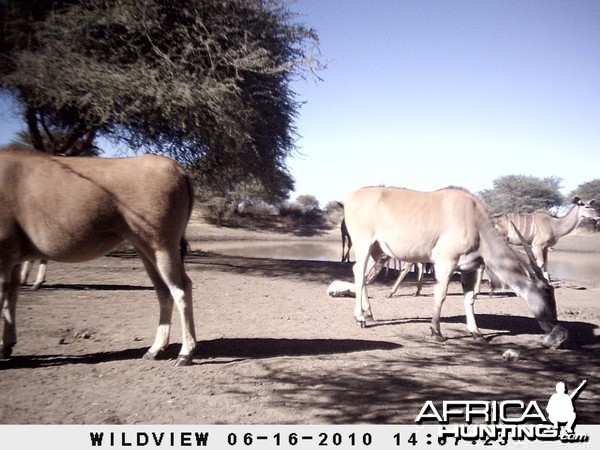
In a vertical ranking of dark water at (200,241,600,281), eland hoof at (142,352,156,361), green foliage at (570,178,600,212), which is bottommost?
dark water at (200,241,600,281)

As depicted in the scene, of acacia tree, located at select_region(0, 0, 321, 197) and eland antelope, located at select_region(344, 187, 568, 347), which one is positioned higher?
acacia tree, located at select_region(0, 0, 321, 197)

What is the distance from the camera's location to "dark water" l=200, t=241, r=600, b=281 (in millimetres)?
18594

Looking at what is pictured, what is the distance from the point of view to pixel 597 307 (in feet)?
29.4

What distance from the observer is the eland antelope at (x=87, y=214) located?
4020 millimetres

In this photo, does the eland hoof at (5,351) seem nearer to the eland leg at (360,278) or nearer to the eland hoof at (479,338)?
the eland leg at (360,278)

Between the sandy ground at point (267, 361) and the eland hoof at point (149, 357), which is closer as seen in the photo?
the sandy ground at point (267, 361)

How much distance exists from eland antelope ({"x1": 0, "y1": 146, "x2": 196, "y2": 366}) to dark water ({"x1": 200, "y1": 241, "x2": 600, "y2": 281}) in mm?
14518

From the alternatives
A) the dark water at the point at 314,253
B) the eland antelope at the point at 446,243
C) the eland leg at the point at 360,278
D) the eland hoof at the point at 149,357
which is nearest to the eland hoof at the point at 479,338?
the eland antelope at the point at 446,243

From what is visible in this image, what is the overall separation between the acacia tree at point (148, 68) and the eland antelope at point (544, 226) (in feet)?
26.8

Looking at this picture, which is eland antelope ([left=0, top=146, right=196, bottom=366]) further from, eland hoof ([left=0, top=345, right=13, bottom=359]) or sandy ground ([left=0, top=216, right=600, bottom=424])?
sandy ground ([left=0, top=216, right=600, bottom=424])

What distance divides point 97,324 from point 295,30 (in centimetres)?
860

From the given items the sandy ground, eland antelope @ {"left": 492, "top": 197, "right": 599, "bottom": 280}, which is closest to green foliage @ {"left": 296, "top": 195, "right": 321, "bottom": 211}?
eland antelope @ {"left": 492, "top": 197, "right": 599, "bottom": 280}

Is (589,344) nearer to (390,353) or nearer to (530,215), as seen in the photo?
(390,353)

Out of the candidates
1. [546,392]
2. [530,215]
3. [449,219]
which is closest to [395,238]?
[449,219]
